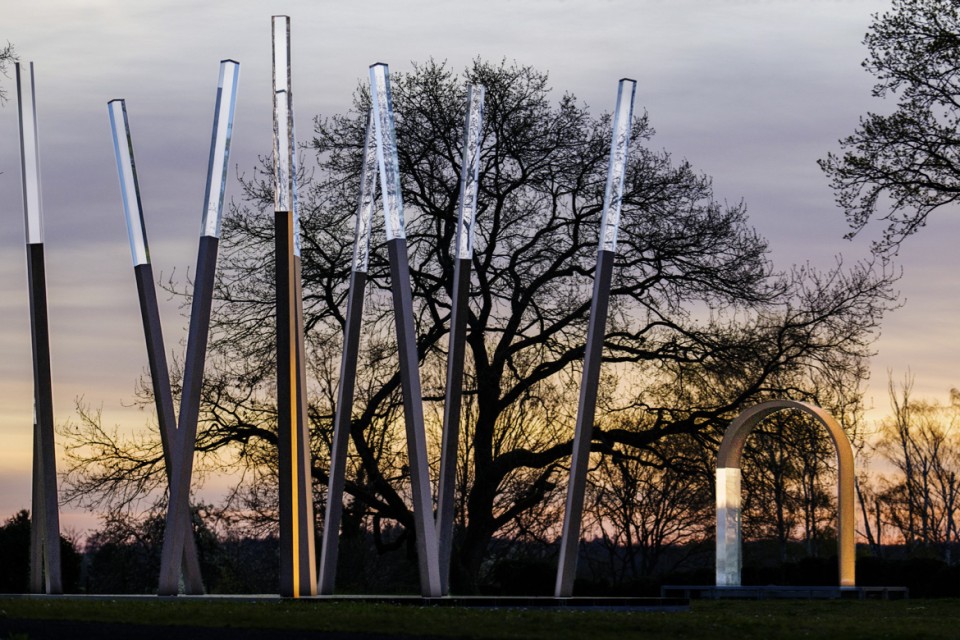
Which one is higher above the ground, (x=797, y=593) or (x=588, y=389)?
(x=588, y=389)

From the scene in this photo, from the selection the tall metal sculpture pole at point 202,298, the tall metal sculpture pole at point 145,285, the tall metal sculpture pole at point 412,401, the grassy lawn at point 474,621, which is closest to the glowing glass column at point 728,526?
the grassy lawn at point 474,621

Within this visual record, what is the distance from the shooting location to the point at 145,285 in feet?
67.4

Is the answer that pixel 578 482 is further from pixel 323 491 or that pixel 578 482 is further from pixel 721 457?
pixel 323 491

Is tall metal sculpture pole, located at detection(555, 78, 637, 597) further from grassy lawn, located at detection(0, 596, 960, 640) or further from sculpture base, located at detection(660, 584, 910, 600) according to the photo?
sculpture base, located at detection(660, 584, 910, 600)

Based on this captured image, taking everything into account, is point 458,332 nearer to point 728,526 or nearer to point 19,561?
point 728,526

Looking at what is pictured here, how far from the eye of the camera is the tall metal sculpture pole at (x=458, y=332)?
62.7 feet

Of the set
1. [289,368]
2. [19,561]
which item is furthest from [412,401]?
[19,561]

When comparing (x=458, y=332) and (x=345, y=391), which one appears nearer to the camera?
(x=458, y=332)

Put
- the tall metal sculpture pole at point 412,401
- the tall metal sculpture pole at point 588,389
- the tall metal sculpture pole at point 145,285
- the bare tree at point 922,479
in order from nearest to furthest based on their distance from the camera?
the tall metal sculpture pole at point 412,401 → the tall metal sculpture pole at point 588,389 → the tall metal sculpture pole at point 145,285 → the bare tree at point 922,479

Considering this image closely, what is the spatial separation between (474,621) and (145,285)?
9454 millimetres

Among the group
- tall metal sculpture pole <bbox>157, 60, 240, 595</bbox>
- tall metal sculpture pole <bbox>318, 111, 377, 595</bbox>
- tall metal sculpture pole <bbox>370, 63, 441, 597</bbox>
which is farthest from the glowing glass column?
tall metal sculpture pole <bbox>157, 60, 240, 595</bbox>

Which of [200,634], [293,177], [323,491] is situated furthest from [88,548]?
[200,634]

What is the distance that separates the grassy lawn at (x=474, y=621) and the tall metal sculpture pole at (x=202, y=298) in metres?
1.47

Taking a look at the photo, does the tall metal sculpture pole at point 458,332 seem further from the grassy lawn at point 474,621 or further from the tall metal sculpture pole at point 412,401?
the grassy lawn at point 474,621
